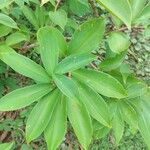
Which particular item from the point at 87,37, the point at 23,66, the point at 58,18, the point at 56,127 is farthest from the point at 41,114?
the point at 58,18

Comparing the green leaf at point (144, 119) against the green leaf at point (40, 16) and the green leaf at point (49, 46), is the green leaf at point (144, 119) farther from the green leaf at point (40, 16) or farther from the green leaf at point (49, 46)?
the green leaf at point (40, 16)

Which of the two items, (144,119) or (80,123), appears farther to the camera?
(144,119)

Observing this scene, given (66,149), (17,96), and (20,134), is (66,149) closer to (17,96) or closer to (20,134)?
(20,134)

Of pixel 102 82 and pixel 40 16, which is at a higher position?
pixel 40 16

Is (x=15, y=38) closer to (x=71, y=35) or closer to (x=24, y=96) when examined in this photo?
(x=24, y=96)

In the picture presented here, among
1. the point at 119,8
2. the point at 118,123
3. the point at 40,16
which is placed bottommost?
the point at 118,123

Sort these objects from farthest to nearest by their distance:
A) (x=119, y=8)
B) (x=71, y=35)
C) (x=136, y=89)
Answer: (x=71, y=35)
(x=136, y=89)
(x=119, y=8)

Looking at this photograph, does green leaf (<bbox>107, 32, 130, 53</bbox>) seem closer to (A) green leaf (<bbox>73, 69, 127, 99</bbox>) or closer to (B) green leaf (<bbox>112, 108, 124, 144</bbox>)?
(A) green leaf (<bbox>73, 69, 127, 99</bbox>)

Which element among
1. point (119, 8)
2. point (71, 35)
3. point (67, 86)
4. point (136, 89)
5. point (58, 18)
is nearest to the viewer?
point (119, 8)

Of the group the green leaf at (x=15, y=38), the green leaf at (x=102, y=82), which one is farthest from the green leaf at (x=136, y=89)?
the green leaf at (x=15, y=38)
